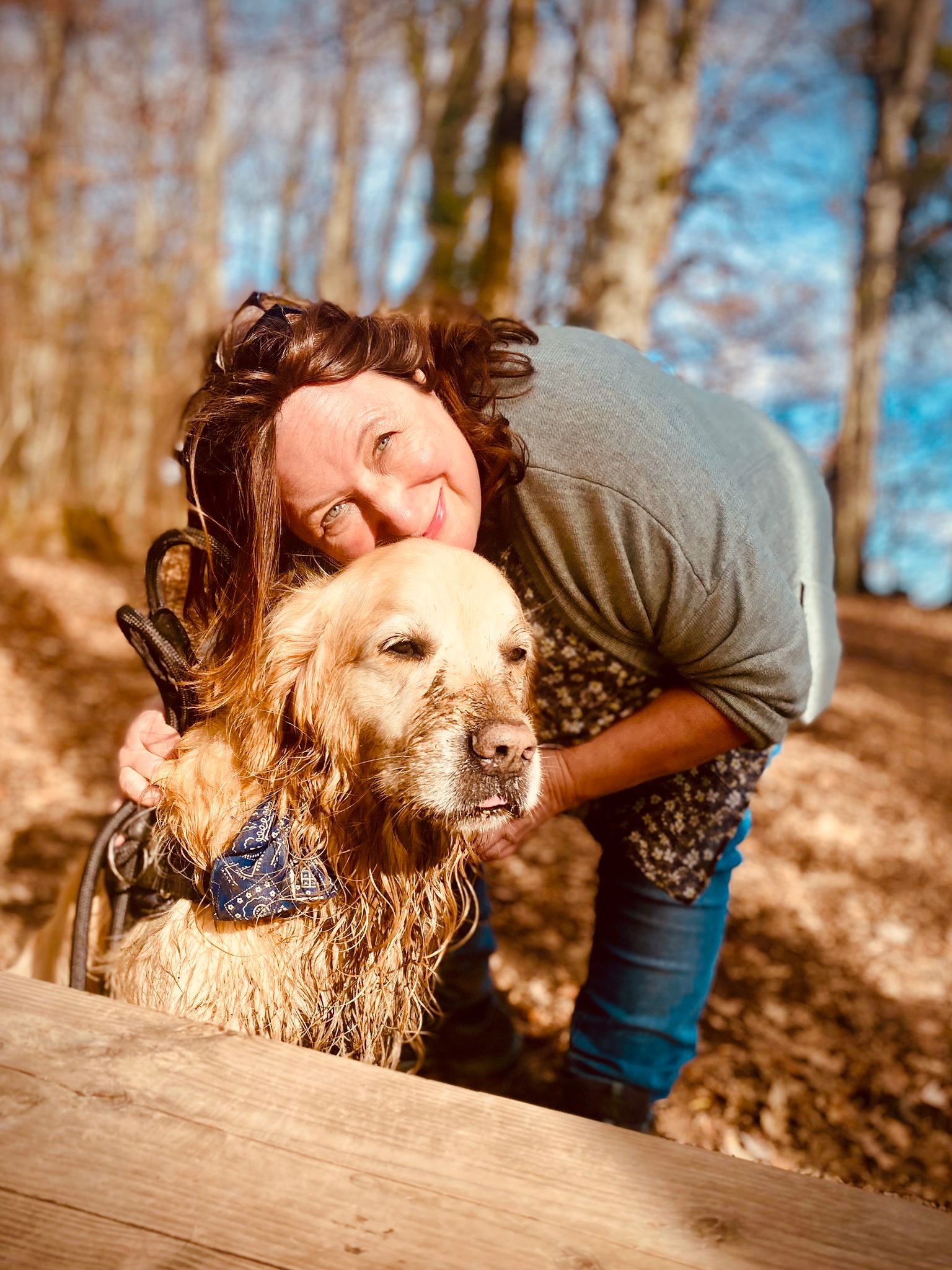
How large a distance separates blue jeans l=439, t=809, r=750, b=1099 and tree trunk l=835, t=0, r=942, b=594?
36.7ft

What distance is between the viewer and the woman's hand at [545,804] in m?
1.98

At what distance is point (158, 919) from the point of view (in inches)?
73.1

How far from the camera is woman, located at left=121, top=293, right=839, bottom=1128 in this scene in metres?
1.73

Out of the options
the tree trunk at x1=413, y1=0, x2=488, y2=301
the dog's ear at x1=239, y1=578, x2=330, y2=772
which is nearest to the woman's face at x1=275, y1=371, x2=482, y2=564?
the dog's ear at x1=239, y1=578, x2=330, y2=772

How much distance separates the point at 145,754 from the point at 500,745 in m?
0.79

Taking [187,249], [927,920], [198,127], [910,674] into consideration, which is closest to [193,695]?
[927,920]

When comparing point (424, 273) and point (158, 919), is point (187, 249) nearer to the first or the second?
point (424, 273)

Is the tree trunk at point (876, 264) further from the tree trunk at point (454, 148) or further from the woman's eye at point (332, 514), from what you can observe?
the woman's eye at point (332, 514)

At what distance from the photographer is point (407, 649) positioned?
1759 mm

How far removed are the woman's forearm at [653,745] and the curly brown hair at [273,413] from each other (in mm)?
Answer: 547

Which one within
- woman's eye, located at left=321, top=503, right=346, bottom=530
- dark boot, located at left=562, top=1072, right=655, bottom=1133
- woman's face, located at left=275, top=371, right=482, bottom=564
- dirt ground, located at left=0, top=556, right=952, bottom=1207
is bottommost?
dirt ground, located at left=0, top=556, right=952, bottom=1207

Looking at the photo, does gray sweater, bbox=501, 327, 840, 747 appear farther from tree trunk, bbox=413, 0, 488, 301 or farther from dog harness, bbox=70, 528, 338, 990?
tree trunk, bbox=413, 0, 488, 301

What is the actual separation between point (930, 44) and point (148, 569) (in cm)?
1497

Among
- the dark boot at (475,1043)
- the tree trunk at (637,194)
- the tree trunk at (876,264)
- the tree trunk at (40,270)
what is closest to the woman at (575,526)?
the dark boot at (475,1043)
